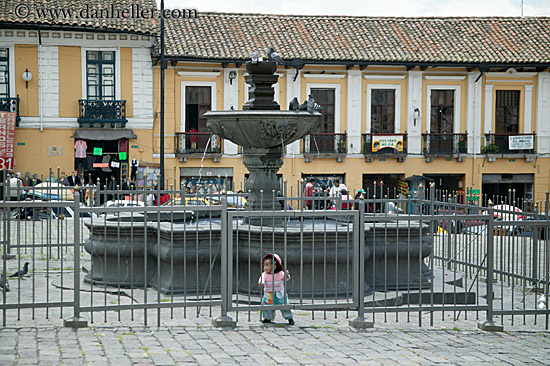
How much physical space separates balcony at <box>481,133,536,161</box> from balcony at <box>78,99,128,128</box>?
15.3 meters

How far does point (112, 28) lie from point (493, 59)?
15659 millimetres

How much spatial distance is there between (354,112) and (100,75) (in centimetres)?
1049

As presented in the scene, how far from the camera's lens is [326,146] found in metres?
32.0

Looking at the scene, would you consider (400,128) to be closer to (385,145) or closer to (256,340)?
(385,145)

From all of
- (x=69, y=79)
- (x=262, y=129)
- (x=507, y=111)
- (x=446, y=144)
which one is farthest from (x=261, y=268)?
(x=507, y=111)

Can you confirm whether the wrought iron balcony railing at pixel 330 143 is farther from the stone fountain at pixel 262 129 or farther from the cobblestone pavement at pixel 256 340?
the cobblestone pavement at pixel 256 340

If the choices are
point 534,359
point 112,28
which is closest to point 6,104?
point 112,28

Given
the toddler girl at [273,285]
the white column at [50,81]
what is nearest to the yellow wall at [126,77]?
the white column at [50,81]

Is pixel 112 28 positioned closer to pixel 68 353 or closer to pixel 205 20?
pixel 205 20

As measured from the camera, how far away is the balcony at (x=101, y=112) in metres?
29.8

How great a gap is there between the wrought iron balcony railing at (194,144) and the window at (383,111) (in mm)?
6764

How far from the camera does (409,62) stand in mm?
31875

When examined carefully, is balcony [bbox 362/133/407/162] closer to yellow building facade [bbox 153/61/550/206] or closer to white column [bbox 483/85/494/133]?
yellow building facade [bbox 153/61/550/206]

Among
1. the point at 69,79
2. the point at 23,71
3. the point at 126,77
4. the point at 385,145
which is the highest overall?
the point at 23,71
